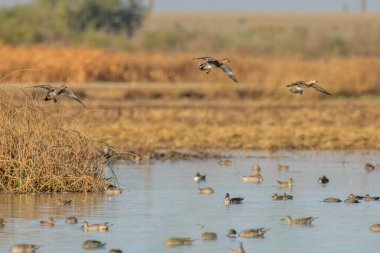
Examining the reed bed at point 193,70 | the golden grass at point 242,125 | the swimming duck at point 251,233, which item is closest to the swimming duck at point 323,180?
the golden grass at point 242,125

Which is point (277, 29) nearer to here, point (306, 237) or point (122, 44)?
point (122, 44)

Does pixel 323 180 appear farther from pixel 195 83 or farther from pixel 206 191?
pixel 195 83

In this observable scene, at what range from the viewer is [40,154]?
17547mm

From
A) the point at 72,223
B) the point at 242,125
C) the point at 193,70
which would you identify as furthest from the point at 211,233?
the point at 193,70

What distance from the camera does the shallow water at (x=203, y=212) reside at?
13.4m

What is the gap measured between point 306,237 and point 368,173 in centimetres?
758

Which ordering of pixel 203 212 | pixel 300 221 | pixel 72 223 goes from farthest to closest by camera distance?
pixel 203 212 < pixel 300 221 < pixel 72 223

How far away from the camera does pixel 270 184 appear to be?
1966 cm

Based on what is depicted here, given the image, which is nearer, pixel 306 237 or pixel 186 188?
pixel 306 237

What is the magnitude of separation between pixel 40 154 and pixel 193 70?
26.2 meters

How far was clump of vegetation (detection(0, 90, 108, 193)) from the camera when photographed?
17484mm

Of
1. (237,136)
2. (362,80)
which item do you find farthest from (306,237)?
(362,80)

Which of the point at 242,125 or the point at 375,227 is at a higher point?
the point at 242,125

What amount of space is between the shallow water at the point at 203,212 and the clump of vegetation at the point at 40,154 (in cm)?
30
